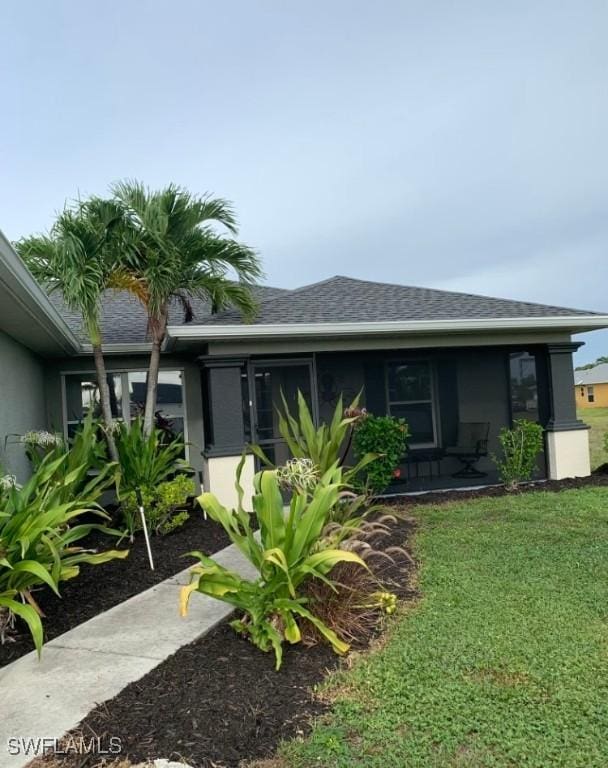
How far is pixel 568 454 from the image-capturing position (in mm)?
9461

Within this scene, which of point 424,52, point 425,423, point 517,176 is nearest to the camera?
point 424,52

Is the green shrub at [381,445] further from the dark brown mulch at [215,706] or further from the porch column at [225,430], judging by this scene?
the dark brown mulch at [215,706]

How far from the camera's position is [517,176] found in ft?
45.4

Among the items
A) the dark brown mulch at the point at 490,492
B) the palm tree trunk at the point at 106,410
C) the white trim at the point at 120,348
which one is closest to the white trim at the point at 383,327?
the palm tree trunk at the point at 106,410

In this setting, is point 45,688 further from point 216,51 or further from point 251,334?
point 216,51

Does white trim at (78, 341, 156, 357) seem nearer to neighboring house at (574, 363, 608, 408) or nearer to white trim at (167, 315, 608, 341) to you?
white trim at (167, 315, 608, 341)

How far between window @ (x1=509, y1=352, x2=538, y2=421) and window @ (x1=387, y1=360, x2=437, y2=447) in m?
1.38

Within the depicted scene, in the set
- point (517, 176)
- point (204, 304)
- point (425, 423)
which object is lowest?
point (425, 423)

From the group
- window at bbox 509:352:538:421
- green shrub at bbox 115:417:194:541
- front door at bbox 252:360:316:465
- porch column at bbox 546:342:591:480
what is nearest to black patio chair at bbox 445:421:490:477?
window at bbox 509:352:538:421

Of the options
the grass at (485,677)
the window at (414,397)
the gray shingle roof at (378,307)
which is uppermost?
the gray shingle roof at (378,307)

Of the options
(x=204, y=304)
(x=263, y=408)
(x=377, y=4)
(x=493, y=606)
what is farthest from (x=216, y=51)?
(x=493, y=606)

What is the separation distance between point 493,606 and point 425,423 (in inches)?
253

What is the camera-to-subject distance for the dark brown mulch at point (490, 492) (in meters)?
8.36

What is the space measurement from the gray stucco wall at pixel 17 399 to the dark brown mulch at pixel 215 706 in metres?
3.32
